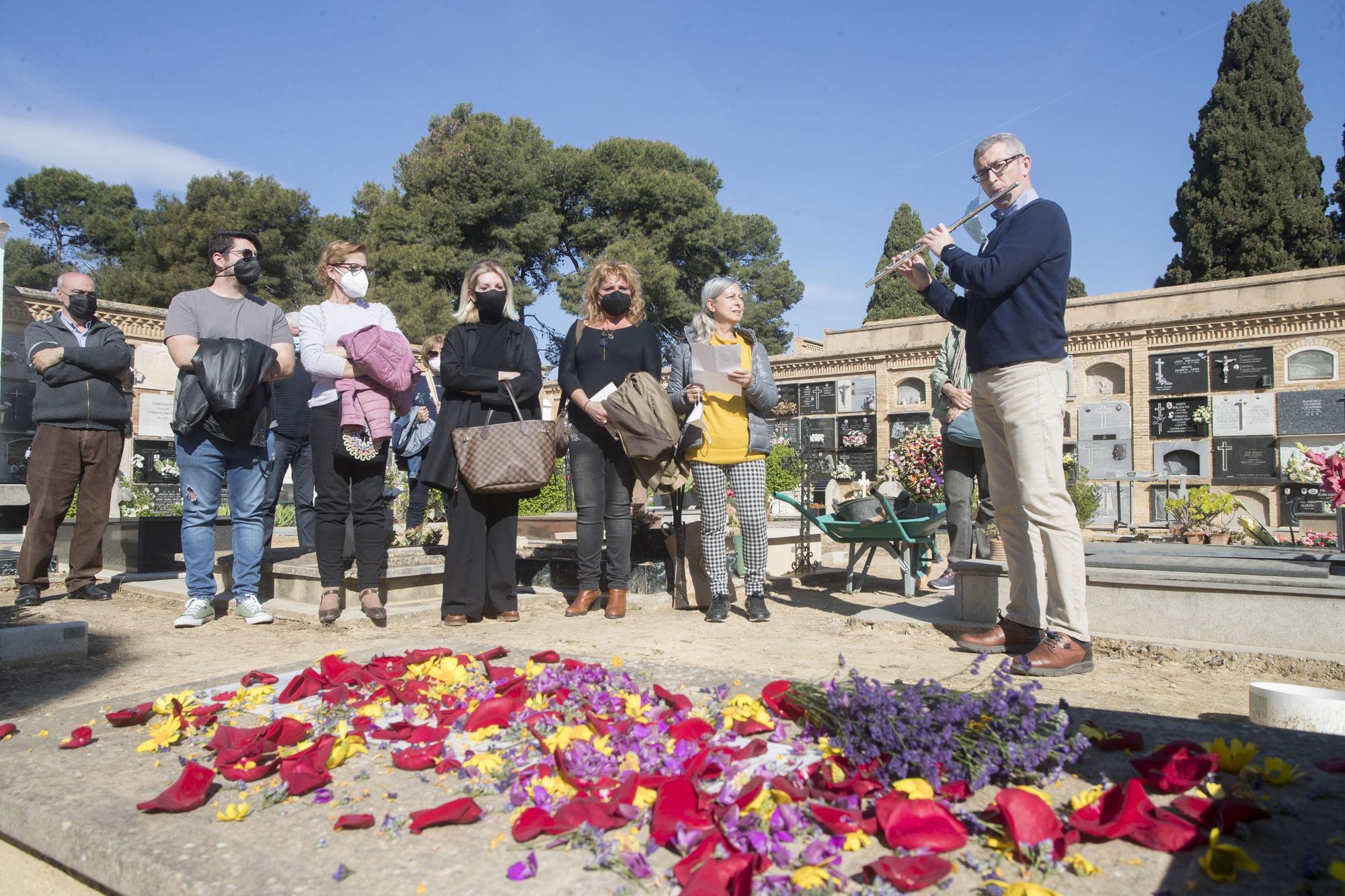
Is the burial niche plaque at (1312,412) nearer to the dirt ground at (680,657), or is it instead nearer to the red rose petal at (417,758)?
the dirt ground at (680,657)

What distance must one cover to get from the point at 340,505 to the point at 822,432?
18.5 meters

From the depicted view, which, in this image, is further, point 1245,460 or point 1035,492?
point 1245,460

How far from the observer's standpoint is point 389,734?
2.02 metres

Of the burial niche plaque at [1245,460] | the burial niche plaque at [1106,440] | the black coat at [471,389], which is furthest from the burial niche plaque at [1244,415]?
the black coat at [471,389]

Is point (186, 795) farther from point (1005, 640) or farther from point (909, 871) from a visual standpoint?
point (1005, 640)

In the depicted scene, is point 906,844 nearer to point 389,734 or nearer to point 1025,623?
point 389,734

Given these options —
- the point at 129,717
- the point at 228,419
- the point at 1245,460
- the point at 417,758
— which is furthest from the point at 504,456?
the point at 1245,460

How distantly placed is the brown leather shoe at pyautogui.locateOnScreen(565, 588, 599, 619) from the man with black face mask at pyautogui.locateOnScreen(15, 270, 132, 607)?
2.80 m

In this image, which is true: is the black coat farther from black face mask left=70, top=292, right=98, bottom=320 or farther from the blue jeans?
black face mask left=70, top=292, right=98, bottom=320

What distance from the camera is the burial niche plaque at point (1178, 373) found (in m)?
17.8

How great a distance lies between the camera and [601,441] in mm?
4660

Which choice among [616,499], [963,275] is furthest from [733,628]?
[963,275]

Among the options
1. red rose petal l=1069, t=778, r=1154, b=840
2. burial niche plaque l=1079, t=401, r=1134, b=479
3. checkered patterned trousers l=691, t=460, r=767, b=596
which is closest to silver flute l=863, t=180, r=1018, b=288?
checkered patterned trousers l=691, t=460, r=767, b=596

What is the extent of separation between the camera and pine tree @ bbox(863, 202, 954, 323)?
30641 mm
